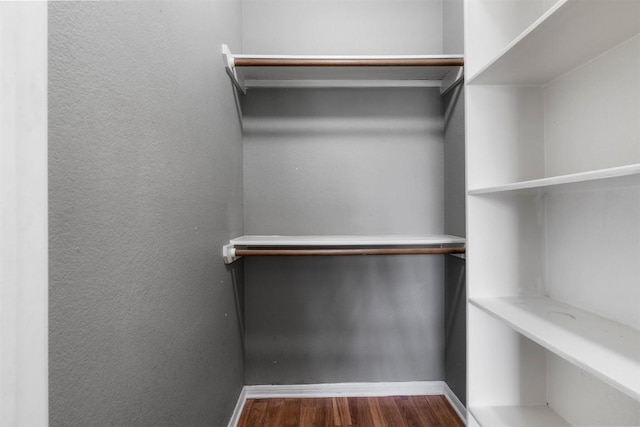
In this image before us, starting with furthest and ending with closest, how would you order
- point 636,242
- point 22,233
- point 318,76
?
point 318,76 < point 636,242 < point 22,233

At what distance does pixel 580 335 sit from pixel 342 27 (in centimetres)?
163

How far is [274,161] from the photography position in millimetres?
1661

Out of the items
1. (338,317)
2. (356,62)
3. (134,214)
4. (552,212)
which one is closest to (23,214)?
(134,214)

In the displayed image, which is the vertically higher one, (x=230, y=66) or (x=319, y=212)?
(x=230, y=66)

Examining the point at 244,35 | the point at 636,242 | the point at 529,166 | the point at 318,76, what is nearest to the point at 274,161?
the point at 318,76

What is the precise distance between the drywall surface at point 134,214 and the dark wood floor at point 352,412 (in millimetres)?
401

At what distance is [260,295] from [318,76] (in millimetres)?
1116

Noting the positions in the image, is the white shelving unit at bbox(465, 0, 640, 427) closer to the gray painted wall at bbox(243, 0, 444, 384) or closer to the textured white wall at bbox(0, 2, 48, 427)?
the gray painted wall at bbox(243, 0, 444, 384)

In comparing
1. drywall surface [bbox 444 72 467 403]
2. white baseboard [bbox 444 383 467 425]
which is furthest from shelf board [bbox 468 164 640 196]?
white baseboard [bbox 444 383 467 425]

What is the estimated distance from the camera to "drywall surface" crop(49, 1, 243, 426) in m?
0.50

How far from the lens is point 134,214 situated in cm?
67

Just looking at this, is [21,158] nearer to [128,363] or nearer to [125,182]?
[125,182]

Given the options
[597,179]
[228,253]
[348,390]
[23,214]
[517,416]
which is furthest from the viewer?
[348,390]

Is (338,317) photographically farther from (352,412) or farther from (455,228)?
(455,228)
